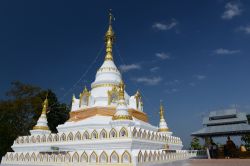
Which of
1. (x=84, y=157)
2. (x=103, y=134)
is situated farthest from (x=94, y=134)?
(x=84, y=157)

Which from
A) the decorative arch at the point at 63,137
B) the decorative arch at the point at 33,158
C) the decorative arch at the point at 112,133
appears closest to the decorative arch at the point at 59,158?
the decorative arch at the point at 63,137

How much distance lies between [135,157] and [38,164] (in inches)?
354

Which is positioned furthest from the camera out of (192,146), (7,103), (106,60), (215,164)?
(192,146)

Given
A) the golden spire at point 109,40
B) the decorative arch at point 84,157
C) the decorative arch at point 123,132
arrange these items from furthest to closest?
the golden spire at point 109,40 → the decorative arch at point 123,132 → the decorative arch at point 84,157

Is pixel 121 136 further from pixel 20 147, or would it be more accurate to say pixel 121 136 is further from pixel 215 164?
pixel 20 147

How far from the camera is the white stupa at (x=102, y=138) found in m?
17.0

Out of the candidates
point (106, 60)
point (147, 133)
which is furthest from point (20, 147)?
point (106, 60)

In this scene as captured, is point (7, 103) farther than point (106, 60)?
Yes

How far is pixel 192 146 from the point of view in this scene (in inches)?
1940

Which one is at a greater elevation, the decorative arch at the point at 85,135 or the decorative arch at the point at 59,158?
the decorative arch at the point at 85,135

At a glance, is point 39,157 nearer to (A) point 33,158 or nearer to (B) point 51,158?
(A) point 33,158

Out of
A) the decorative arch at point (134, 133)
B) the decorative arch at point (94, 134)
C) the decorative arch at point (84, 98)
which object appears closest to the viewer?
the decorative arch at point (134, 133)

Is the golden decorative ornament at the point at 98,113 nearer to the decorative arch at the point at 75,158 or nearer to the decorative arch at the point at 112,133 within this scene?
the decorative arch at the point at 112,133

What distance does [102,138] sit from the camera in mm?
18578
